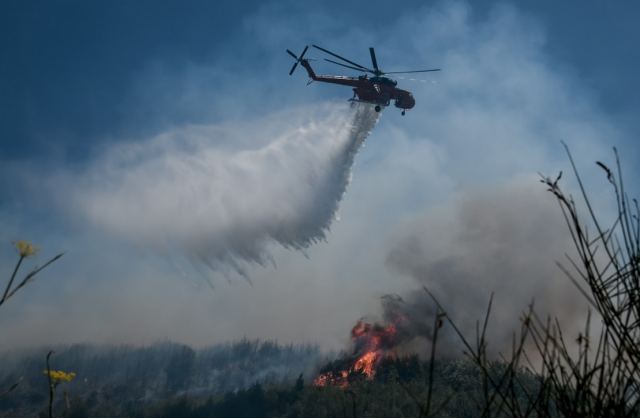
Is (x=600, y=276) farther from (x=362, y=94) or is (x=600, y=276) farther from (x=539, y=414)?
(x=362, y=94)

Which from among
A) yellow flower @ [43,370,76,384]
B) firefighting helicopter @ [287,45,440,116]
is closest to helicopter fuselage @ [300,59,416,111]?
firefighting helicopter @ [287,45,440,116]

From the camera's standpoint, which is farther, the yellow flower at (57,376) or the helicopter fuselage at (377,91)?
the helicopter fuselage at (377,91)

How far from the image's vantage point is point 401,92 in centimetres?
6819

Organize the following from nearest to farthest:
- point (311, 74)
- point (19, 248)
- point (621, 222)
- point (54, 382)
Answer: point (19, 248) < point (54, 382) < point (621, 222) < point (311, 74)

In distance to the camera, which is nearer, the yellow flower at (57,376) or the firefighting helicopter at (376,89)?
the yellow flower at (57,376)

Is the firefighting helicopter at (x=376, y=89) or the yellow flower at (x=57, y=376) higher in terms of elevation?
the firefighting helicopter at (x=376, y=89)

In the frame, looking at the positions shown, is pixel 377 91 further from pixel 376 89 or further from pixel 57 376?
pixel 57 376

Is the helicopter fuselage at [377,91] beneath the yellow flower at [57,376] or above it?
above

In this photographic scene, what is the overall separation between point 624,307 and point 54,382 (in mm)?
3871

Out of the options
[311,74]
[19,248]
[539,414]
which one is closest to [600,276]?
[539,414]

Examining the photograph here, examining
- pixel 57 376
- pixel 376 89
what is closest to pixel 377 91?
pixel 376 89

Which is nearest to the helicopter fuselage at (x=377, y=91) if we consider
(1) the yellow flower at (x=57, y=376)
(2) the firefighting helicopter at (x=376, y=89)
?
(2) the firefighting helicopter at (x=376, y=89)

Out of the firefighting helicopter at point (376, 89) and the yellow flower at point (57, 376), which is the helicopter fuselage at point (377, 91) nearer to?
the firefighting helicopter at point (376, 89)

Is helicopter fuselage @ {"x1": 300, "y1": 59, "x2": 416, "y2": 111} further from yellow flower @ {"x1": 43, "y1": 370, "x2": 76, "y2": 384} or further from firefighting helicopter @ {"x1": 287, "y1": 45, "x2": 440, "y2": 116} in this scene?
yellow flower @ {"x1": 43, "y1": 370, "x2": 76, "y2": 384}
